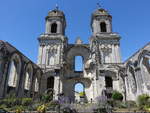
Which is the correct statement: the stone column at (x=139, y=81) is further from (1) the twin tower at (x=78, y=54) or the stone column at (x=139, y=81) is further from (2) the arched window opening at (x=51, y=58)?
(2) the arched window opening at (x=51, y=58)

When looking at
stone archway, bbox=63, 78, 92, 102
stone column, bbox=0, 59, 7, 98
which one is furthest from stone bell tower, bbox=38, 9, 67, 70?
stone column, bbox=0, 59, 7, 98

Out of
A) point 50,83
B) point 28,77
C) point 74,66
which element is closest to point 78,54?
point 74,66

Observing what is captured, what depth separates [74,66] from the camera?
32.0 metres

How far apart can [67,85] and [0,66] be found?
14468mm

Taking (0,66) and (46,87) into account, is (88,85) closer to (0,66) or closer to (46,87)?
(46,87)

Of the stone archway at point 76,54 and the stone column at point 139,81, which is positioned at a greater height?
the stone archway at point 76,54

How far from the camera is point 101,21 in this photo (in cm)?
3525

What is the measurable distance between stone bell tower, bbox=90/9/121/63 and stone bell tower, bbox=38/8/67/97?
7.62 m

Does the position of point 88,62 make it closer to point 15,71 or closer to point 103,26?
point 103,26

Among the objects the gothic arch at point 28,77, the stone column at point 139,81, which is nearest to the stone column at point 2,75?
the gothic arch at point 28,77

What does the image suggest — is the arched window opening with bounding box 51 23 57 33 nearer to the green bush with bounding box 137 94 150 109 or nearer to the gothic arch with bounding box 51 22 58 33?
the gothic arch with bounding box 51 22 58 33

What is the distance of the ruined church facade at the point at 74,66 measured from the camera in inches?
814

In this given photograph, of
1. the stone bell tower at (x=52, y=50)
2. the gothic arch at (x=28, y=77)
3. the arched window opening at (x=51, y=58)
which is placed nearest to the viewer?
the gothic arch at (x=28, y=77)

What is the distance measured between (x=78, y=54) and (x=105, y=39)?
6885 mm
